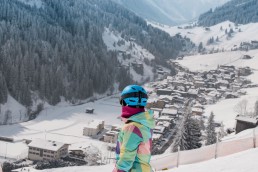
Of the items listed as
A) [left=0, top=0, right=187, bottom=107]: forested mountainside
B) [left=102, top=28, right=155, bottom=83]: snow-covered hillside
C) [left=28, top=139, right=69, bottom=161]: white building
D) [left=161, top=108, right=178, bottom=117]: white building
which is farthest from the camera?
[left=102, top=28, right=155, bottom=83]: snow-covered hillside

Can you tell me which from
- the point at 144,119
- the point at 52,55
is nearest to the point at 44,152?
the point at 144,119

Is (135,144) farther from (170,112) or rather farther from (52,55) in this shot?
(52,55)

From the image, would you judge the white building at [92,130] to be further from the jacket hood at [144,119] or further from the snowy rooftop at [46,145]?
the jacket hood at [144,119]

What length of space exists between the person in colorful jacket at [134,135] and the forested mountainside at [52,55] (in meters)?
67.9

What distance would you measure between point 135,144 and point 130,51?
411 feet

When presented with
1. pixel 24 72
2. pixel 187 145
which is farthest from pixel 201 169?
pixel 24 72

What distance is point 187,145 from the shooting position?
26.9 metres

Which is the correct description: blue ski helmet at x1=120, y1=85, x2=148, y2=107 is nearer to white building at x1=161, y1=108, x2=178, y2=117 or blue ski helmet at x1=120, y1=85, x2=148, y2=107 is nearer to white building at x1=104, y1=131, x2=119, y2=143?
white building at x1=104, y1=131, x2=119, y2=143

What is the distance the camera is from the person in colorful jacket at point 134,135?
14.9 feet

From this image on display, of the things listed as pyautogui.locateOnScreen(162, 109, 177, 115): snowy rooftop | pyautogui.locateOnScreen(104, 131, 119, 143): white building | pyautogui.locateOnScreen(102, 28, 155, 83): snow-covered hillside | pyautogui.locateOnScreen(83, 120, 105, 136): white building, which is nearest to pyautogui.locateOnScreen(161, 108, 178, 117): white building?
pyautogui.locateOnScreen(162, 109, 177, 115): snowy rooftop

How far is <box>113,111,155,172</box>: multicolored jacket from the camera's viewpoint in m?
4.55

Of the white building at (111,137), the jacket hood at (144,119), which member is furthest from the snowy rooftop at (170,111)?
the jacket hood at (144,119)

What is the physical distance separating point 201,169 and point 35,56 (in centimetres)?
7646

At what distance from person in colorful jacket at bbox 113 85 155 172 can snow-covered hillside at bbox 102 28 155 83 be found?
10240 centimetres
